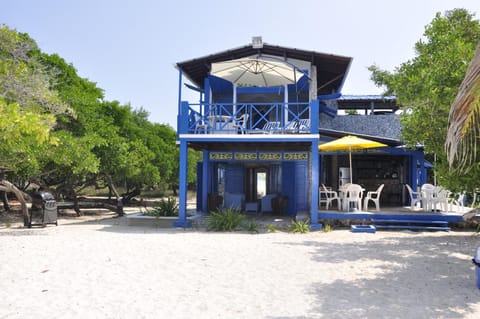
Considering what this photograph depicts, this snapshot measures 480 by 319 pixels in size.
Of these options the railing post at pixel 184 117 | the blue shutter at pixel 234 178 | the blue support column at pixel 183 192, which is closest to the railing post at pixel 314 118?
the railing post at pixel 184 117

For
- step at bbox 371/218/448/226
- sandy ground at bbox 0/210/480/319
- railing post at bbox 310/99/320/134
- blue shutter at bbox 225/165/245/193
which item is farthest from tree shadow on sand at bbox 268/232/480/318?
blue shutter at bbox 225/165/245/193

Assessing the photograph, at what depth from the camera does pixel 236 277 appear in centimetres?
538

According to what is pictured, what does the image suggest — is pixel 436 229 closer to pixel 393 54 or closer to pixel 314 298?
pixel 393 54

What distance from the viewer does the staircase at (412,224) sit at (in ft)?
33.4

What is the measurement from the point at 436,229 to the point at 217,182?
7.38 metres

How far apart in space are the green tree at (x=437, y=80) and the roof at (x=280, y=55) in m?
3.94

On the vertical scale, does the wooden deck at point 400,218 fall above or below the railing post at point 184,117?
below

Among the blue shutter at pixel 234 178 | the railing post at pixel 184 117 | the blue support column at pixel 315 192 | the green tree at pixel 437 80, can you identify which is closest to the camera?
the green tree at pixel 437 80

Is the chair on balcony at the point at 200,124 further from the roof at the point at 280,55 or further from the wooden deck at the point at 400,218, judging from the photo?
the wooden deck at the point at 400,218

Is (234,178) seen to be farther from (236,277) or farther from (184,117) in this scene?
(236,277)

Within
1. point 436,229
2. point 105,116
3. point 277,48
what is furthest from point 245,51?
point 436,229

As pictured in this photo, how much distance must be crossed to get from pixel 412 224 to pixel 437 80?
17.4 ft

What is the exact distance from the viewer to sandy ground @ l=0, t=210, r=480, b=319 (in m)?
4.05

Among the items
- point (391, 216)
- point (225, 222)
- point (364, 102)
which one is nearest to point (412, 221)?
point (391, 216)
